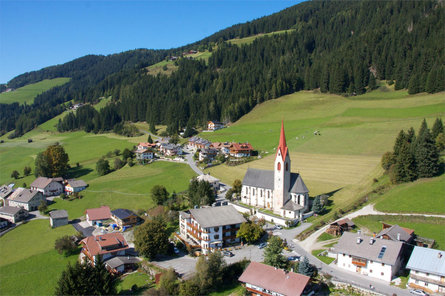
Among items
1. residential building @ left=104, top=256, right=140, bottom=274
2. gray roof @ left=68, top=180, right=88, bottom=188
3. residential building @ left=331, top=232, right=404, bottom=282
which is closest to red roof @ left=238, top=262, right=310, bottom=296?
residential building @ left=331, top=232, right=404, bottom=282

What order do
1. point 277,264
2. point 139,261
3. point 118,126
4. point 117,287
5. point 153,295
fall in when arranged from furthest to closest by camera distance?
1. point 118,126
2. point 139,261
3. point 117,287
4. point 277,264
5. point 153,295

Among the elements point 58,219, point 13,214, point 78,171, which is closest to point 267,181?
point 58,219

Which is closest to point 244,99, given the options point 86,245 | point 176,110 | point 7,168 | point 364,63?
point 176,110

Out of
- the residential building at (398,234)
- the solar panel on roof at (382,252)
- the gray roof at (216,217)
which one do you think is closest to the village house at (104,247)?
the gray roof at (216,217)

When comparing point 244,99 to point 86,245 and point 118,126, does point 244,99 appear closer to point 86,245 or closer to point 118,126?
point 118,126

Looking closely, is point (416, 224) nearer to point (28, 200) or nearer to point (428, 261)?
point (428, 261)
